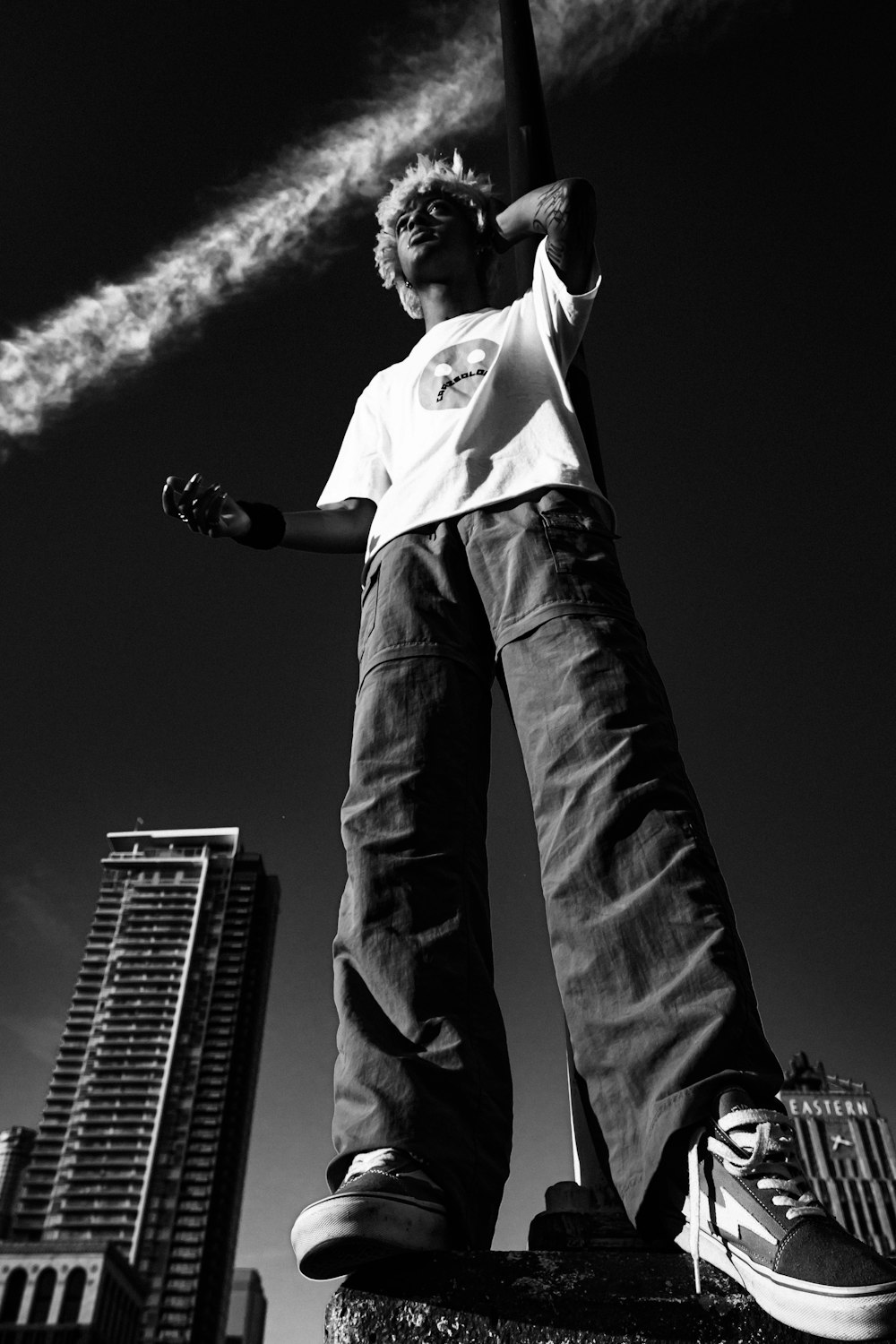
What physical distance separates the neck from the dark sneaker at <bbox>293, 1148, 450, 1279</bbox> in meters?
2.05

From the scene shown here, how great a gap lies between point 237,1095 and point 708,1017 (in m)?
126

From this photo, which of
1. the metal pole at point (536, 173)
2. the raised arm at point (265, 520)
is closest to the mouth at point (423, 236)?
the metal pole at point (536, 173)

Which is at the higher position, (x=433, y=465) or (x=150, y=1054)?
(x=150, y=1054)

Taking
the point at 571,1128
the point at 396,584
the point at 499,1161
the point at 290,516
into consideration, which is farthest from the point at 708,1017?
the point at 290,516

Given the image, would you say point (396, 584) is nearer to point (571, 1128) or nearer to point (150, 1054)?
point (571, 1128)

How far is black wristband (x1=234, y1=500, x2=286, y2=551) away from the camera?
6.88 ft

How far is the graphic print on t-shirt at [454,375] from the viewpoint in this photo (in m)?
2.14

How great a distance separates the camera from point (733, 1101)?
1091mm

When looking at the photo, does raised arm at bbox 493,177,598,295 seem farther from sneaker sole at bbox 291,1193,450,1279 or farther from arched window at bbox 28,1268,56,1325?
arched window at bbox 28,1268,56,1325

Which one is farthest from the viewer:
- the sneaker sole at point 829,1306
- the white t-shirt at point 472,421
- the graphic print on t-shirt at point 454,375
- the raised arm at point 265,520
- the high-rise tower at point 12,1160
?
the high-rise tower at point 12,1160

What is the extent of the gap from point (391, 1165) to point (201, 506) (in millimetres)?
1392

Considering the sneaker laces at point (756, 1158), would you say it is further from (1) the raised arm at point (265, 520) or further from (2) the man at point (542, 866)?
(1) the raised arm at point (265, 520)

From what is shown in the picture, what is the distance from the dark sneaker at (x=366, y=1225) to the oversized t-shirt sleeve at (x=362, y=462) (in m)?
1.55

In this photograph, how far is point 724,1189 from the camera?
1.03 metres
